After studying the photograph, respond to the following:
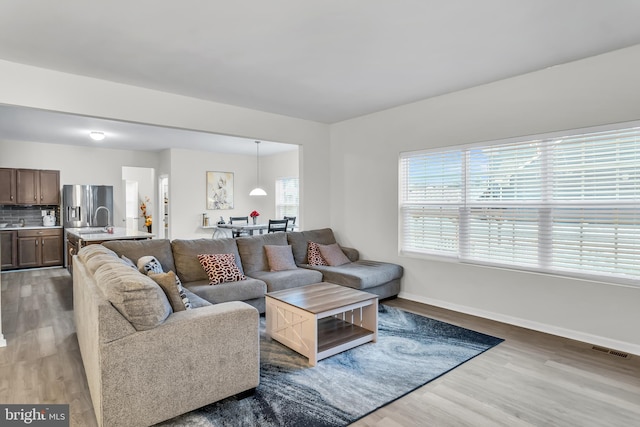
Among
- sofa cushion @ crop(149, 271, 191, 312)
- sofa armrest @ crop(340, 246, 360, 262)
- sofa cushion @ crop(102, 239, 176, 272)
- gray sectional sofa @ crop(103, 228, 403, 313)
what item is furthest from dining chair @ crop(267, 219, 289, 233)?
sofa cushion @ crop(149, 271, 191, 312)

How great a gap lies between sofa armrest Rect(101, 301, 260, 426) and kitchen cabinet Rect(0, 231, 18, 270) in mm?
6483

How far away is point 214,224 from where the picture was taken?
28.5 feet

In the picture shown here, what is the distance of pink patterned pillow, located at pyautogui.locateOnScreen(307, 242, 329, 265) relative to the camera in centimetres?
491

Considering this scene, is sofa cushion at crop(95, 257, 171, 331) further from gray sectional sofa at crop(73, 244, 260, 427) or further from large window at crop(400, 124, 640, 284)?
large window at crop(400, 124, 640, 284)

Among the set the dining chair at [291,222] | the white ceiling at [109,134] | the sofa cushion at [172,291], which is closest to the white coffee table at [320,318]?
the sofa cushion at [172,291]

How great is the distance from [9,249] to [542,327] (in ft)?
27.9

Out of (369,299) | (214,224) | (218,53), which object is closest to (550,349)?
(369,299)

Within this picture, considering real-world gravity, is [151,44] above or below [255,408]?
above

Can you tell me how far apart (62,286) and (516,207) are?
6366 millimetres

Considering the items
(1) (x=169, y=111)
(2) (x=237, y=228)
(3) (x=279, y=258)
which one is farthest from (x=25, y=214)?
(3) (x=279, y=258)

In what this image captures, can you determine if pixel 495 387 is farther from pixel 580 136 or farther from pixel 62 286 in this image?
pixel 62 286

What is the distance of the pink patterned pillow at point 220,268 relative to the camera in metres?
3.88

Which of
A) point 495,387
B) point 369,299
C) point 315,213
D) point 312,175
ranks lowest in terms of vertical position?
point 495,387

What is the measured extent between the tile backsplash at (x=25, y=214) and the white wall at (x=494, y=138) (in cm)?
603
